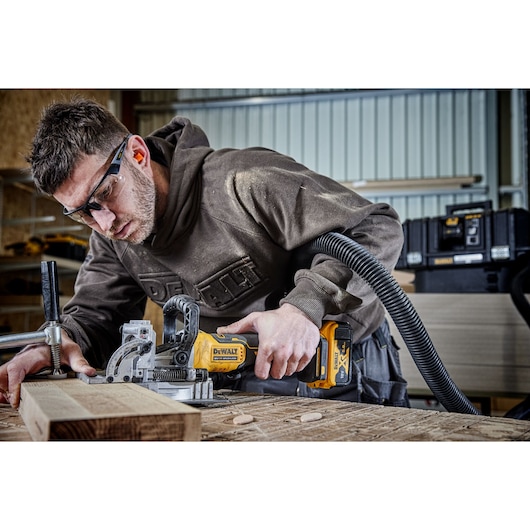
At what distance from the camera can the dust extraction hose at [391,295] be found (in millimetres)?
1580

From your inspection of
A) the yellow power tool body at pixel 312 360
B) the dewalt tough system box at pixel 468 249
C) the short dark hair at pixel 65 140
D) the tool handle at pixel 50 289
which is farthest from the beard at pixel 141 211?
the dewalt tough system box at pixel 468 249

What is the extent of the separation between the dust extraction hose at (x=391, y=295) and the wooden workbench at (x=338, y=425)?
0.82 ft

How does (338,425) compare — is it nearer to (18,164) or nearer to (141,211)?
(141,211)

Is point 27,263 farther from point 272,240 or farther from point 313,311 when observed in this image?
point 313,311

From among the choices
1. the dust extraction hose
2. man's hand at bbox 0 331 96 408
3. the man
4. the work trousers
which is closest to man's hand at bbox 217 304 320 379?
the man

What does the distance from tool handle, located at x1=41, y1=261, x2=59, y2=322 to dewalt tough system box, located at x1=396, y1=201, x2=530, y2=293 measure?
2.06m

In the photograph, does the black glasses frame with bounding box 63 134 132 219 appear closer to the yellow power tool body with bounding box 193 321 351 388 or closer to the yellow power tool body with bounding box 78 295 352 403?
the yellow power tool body with bounding box 78 295 352 403

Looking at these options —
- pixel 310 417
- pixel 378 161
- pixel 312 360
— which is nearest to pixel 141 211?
pixel 312 360

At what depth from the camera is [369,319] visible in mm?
1950

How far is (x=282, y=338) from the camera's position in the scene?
1470 millimetres

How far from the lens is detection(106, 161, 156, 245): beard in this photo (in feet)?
5.74

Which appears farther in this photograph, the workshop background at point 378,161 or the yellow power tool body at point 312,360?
the workshop background at point 378,161

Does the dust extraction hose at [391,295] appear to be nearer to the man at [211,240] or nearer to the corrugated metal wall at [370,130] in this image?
the man at [211,240]
